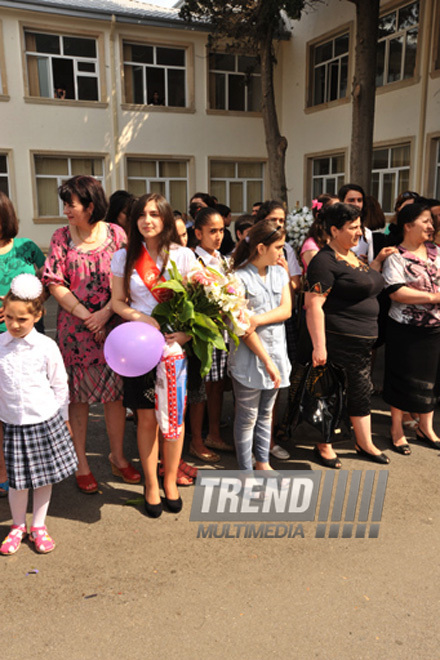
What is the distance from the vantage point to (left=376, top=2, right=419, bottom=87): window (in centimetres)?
1359

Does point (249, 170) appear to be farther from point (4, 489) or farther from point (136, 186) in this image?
point (4, 489)

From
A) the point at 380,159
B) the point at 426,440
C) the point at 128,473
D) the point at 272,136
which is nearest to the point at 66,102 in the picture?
the point at 272,136

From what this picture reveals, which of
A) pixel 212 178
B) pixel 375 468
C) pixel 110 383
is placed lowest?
pixel 375 468

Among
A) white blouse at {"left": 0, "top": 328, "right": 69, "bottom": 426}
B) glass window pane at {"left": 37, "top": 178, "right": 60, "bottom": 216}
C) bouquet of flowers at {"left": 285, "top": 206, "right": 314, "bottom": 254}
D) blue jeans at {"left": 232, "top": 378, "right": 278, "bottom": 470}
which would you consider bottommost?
blue jeans at {"left": 232, "top": 378, "right": 278, "bottom": 470}

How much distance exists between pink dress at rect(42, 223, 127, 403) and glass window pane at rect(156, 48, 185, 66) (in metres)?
16.1

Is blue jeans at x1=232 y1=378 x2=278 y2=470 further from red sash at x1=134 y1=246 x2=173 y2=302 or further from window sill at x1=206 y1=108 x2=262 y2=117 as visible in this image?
window sill at x1=206 y1=108 x2=262 y2=117

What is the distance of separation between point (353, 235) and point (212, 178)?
1562cm

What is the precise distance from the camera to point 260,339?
3.39 m

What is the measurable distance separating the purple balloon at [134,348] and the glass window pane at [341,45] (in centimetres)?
1607

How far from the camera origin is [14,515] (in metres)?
2.94

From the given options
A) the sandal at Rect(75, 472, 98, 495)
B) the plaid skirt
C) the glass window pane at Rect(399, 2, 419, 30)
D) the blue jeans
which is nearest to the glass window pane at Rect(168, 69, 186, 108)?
the glass window pane at Rect(399, 2, 419, 30)

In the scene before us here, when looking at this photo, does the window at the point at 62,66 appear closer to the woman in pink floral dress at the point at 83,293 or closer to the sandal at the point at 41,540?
the woman in pink floral dress at the point at 83,293

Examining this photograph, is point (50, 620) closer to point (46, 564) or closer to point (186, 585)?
point (46, 564)

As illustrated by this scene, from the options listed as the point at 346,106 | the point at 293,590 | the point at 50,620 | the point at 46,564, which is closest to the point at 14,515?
the point at 46,564
